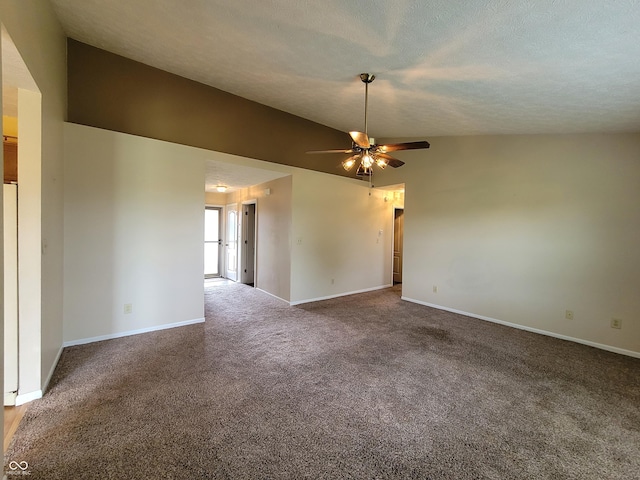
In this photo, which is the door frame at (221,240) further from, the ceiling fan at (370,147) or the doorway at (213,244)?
the ceiling fan at (370,147)

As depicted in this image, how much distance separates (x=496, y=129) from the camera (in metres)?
4.00

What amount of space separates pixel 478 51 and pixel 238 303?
4866 millimetres

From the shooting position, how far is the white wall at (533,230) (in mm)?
3336

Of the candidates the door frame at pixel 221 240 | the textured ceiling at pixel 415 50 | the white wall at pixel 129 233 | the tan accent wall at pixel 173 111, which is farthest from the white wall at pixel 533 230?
the door frame at pixel 221 240

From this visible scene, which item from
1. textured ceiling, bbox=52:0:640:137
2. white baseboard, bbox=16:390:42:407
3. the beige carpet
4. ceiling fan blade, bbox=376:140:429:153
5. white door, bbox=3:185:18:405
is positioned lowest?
the beige carpet

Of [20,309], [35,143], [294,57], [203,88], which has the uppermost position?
[203,88]

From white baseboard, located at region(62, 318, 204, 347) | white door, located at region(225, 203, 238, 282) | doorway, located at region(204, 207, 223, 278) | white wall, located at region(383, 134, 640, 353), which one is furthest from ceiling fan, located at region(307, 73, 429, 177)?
doorway, located at region(204, 207, 223, 278)

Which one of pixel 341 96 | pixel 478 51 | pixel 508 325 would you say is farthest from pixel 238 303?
pixel 478 51

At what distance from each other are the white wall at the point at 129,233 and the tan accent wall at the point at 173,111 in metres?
0.27

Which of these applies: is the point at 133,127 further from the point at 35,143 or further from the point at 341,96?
the point at 341,96

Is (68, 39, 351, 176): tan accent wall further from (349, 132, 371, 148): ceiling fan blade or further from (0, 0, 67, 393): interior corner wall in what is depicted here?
(349, 132, 371, 148): ceiling fan blade

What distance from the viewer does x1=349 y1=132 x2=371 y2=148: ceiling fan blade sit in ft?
9.00

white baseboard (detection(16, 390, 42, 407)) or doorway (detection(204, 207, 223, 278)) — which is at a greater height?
doorway (detection(204, 207, 223, 278))

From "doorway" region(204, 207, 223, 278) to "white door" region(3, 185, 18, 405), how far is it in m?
5.64
